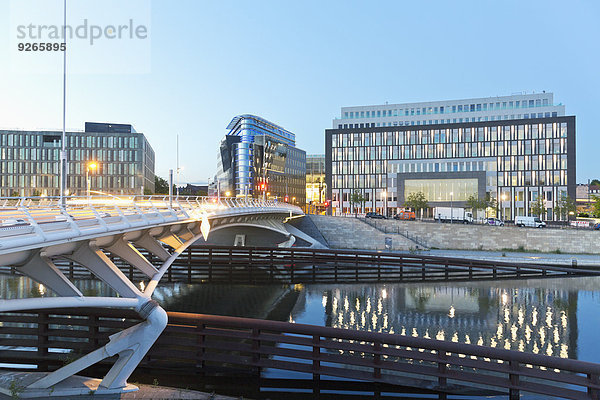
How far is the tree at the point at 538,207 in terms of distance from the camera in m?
86.0

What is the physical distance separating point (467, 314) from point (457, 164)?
81651 mm

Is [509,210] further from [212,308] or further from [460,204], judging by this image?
[212,308]

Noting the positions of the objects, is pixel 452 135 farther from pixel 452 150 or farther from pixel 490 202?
pixel 490 202

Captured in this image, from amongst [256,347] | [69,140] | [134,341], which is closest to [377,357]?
[256,347]

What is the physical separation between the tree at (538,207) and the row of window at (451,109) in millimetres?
31783

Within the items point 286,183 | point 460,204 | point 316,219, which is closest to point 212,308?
point 316,219

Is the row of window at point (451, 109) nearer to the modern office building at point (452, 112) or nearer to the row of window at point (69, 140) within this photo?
the modern office building at point (452, 112)

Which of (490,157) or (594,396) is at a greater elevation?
(490,157)

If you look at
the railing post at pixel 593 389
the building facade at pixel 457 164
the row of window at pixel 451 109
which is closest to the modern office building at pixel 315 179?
the row of window at pixel 451 109

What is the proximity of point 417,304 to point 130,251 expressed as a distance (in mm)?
18892

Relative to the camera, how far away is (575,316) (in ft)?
80.3

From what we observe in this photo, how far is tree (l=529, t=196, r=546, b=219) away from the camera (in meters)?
86.0

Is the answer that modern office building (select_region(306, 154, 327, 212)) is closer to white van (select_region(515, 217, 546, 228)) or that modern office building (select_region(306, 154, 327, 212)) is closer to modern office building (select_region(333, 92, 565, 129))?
modern office building (select_region(333, 92, 565, 129))

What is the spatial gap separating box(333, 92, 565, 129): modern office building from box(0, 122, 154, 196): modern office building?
56042 millimetres
